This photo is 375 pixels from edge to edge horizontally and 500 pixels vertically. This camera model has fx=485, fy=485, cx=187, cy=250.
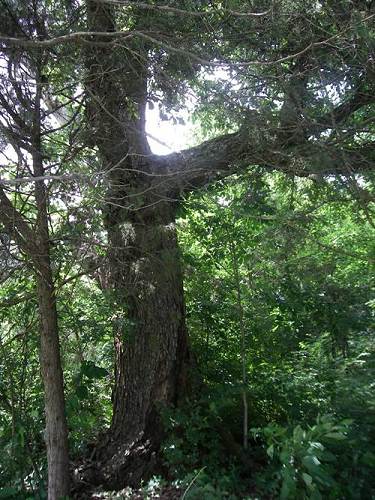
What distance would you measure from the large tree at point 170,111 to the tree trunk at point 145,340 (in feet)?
0.04

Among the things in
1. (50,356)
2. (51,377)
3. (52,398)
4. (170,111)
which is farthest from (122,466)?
(170,111)

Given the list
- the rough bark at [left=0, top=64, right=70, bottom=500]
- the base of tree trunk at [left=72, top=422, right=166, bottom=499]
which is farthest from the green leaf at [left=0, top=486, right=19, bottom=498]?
the base of tree trunk at [left=72, top=422, right=166, bottom=499]

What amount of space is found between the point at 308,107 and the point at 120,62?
6.16ft

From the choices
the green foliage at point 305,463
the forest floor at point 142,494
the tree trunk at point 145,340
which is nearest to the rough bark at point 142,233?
the tree trunk at point 145,340

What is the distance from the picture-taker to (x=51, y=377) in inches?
180

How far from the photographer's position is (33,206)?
15.1ft

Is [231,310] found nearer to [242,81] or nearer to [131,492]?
[131,492]

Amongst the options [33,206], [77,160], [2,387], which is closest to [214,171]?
[77,160]

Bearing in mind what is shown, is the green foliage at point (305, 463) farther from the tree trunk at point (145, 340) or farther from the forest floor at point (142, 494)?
the tree trunk at point (145, 340)

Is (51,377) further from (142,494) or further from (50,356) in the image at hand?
(142,494)

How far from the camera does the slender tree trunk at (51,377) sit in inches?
178

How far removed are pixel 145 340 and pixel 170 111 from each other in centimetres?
242

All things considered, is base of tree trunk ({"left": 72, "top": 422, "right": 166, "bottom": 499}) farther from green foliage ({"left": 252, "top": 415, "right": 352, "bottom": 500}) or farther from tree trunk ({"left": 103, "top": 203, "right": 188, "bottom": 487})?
Result: green foliage ({"left": 252, "top": 415, "right": 352, "bottom": 500})

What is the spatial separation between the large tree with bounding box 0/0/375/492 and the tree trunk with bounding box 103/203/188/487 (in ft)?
0.04
